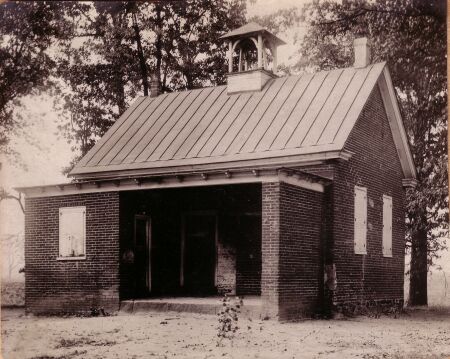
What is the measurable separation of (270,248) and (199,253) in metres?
3.92

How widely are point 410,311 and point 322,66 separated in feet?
25.0

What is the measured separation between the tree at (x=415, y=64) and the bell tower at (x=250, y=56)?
104cm

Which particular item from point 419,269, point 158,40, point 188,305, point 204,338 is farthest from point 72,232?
point 419,269

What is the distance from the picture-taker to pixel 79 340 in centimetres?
1034

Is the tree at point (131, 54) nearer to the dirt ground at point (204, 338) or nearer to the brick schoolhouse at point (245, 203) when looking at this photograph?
the brick schoolhouse at point (245, 203)

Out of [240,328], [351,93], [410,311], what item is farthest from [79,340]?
[410,311]

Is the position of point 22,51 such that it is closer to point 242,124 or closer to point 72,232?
point 72,232

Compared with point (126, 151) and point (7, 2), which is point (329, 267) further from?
point (7, 2)

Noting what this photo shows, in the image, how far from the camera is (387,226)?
53.9 ft

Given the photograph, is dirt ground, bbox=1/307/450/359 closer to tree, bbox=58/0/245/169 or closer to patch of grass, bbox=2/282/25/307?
patch of grass, bbox=2/282/25/307

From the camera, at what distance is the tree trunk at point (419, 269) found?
17.1 m

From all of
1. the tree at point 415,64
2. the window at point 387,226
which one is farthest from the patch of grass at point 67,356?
the window at point 387,226

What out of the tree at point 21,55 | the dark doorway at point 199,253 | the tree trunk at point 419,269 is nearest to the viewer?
the tree at point 21,55

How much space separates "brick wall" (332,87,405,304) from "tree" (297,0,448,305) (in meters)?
0.59
